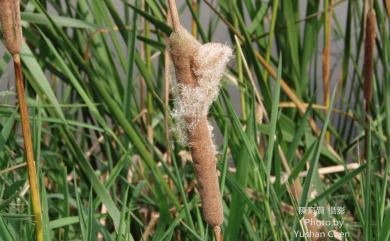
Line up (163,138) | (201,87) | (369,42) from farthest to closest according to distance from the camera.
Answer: (163,138) < (369,42) < (201,87)

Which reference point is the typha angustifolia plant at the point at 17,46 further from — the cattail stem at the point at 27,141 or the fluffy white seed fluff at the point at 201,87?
the fluffy white seed fluff at the point at 201,87

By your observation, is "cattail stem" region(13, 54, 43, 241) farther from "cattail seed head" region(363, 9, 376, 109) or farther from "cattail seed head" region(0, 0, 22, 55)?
"cattail seed head" region(363, 9, 376, 109)

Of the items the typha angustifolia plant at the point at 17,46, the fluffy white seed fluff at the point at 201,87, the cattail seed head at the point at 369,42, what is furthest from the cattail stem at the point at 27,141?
the cattail seed head at the point at 369,42

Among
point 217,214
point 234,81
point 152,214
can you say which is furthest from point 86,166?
point 234,81

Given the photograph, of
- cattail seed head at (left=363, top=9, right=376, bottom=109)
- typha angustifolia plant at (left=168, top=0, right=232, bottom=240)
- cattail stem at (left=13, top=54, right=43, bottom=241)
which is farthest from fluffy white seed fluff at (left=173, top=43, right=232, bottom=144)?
cattail seed head at (left=363, top=9, right=376, bottom=109)

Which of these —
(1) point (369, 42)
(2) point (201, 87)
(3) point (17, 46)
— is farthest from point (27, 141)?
(1) point (369, 42)

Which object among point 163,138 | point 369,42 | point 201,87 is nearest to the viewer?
point 201,87

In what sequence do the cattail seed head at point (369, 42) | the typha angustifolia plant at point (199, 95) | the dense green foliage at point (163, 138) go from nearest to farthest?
the typha angustifolia plant at point (199, 95) → the dense green foliage at point (163, 138) → the cattail seed head at point (369, 42)

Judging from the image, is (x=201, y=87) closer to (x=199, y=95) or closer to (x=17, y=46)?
(x=199, y=95)
